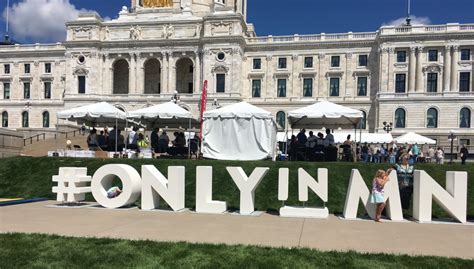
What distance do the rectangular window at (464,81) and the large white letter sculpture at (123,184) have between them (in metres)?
49.2

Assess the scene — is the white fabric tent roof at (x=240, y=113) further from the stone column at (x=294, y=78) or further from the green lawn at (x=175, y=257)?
the stone column at (x=294, y=78)

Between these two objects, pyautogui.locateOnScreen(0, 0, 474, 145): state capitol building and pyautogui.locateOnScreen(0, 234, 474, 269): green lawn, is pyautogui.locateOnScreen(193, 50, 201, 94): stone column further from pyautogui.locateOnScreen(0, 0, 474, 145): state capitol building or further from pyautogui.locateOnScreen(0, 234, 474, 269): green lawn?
pyautogui.locateOnScreen(0, 234, 474, 269): green lawn

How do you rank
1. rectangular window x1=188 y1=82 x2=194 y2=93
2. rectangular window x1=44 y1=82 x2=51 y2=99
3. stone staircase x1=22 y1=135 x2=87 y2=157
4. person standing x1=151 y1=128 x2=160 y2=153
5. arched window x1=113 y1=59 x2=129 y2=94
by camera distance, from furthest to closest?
rectangular window x1=44 y1=82 x2=51 y2=99
arched window x1=113 y1=59 x2=129 y2=94
rectangular window x1=188 y1=82 x2=194 y2=93
stone staircase x1=22 y1=135 x2=87 y2=157
person standing x1=151 y1=128 x2=160 y2=153

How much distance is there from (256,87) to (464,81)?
26.8 metres

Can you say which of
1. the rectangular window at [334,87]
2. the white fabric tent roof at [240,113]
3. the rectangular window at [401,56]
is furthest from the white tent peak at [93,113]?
the rectangular window at [401,56]

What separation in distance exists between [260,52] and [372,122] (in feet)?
60.3

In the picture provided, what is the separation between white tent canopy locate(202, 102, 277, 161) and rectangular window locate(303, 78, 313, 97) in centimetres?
3674

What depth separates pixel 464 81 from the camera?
49.7m

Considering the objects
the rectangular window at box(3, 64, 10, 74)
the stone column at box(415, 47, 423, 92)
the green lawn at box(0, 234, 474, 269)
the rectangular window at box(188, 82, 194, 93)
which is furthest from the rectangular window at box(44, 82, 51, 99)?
the green lawn at box(0, 234, 474, 269)

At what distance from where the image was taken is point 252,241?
26.4 feet

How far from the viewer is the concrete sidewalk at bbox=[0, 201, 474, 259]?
7973 mm

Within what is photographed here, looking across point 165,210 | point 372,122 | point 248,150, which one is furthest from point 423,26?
point 165,210

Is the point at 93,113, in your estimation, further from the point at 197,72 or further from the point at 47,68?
the point at 47,68

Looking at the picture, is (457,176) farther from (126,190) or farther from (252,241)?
(126,190)
